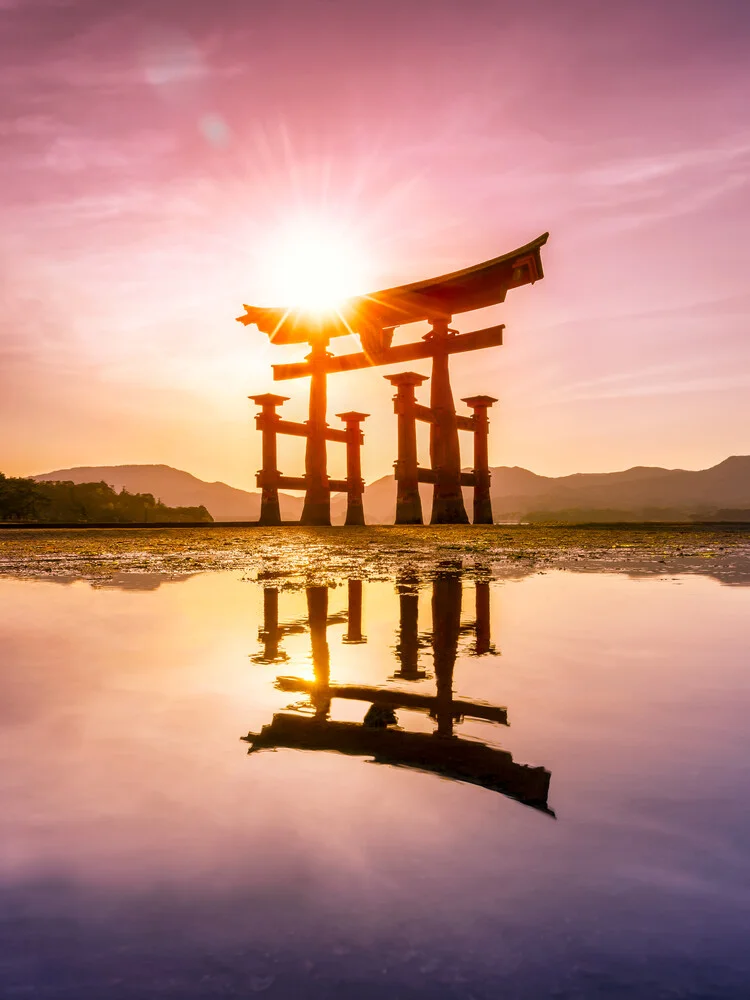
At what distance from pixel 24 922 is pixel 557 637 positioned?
279 cm

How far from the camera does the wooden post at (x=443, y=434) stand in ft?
69.3

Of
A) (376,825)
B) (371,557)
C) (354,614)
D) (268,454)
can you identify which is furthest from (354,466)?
(376,825)

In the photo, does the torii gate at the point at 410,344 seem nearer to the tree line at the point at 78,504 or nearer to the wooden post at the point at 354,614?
the wooden post at the point at 354,614

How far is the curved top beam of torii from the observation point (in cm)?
1875

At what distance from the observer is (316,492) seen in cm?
2475

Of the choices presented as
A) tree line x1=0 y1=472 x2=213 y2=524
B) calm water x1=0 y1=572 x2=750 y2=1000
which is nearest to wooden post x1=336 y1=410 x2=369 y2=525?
tree line x1=0 y1=472 x2=213 y2=524

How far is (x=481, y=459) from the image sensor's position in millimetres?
30562

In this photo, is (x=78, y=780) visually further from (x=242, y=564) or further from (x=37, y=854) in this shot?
(x=242, y=564)

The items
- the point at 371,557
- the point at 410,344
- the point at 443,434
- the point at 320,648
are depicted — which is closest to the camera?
the point at 320,648

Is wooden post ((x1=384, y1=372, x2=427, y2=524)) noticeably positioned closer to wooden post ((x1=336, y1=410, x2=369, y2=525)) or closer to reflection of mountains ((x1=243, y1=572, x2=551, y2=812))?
wooden post ((x1=336, y1=410, x2=369, y2=525))

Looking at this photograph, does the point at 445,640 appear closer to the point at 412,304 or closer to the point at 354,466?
the point at 412,304

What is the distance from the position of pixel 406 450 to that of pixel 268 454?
6.78 m

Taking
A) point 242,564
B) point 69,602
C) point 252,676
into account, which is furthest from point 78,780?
point 242,564

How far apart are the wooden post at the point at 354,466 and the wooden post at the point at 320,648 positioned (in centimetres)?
2604
